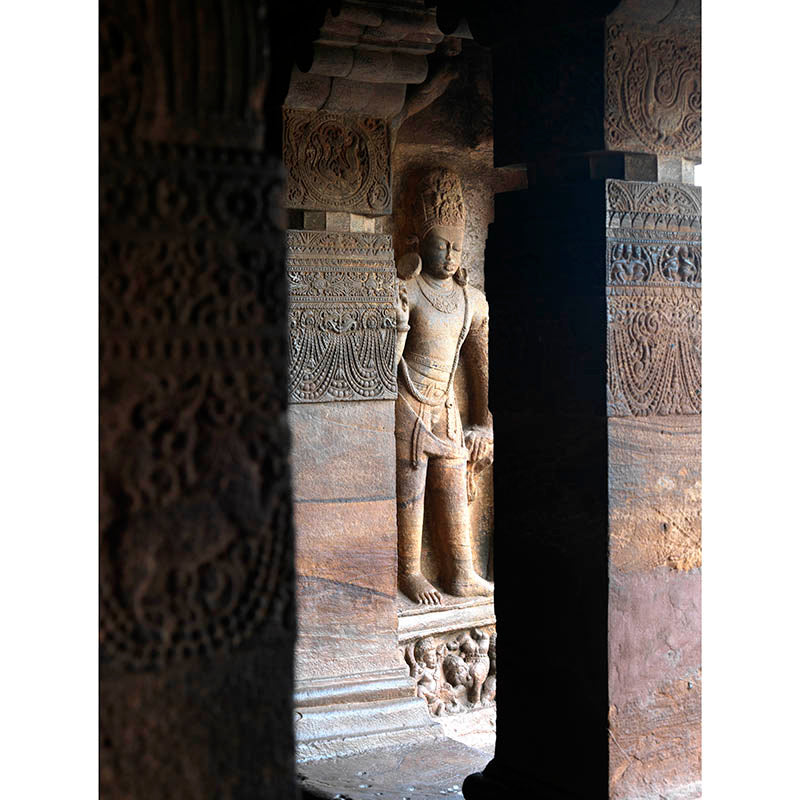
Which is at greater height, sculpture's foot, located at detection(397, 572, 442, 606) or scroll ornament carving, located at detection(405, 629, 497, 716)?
sculpture's foot, located at detection(397, 572, 442, 606)

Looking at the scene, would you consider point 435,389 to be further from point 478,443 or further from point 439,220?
point 439,220

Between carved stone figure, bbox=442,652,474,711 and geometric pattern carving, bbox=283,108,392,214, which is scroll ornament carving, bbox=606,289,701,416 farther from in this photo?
carved stone figure, bbox=442,652,474,711

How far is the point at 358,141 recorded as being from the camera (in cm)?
453

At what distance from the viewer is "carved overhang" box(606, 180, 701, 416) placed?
2.79 m

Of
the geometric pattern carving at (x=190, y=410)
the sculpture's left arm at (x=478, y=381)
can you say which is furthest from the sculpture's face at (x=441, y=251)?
the geometric pattern carving at (x=190, y=410)

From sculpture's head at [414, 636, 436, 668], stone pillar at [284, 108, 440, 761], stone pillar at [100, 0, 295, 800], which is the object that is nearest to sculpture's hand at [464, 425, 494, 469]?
sculpture's head at [414, 636, 436, 668]

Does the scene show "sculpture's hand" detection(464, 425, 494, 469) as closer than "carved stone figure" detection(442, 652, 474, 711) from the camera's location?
No

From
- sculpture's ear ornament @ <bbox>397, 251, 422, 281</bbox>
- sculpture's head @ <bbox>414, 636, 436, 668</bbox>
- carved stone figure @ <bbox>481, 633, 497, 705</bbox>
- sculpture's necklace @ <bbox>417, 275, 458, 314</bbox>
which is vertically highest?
sculpture's ear ornament @ <bbox>397, 251, 422, 281</bbox>

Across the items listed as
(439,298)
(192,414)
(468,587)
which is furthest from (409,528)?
(192,414)

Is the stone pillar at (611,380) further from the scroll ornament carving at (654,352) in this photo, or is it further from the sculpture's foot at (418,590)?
the sculpture's foot at (418,590)

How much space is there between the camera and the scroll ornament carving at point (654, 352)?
9.18 feet

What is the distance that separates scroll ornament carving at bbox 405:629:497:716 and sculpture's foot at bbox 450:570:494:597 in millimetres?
186

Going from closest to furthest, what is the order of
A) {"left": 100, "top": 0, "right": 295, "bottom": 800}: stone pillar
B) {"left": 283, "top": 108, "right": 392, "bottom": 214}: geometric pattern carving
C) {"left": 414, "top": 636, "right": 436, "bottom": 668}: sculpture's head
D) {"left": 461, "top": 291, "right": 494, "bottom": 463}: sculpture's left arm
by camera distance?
1. {"left": 100, "top": 0, "right": 295, "bottom": 800}: stone pillar
2. {"left": 283, "top": 108, "right": 392, "bottom": 214}: geometric pattern carving
3. {"left": 414, "top": 636, "right": 436, "bottom": 668}: sculpture's head
4. {"left": 461, "top": 291, "right": 494, "bottom": 463}: sculpture's left arm

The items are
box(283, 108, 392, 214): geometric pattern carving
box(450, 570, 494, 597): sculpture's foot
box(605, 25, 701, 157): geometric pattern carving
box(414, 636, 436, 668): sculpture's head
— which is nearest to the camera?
box(605, 25, 701, 157): geometric pattern carving
